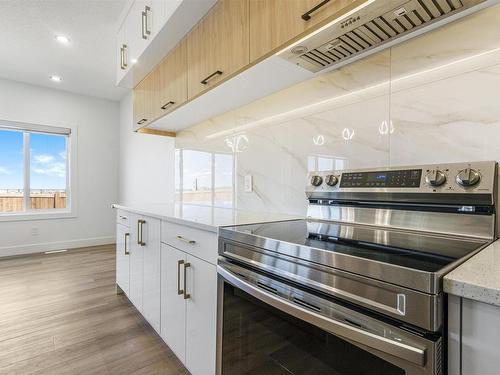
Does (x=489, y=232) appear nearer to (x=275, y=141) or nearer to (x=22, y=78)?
(x=275, y=141)

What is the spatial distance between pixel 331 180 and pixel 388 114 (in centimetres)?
36

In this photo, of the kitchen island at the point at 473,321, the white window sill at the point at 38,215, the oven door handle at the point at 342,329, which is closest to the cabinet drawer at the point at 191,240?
the oven door handle at the point at 342,329

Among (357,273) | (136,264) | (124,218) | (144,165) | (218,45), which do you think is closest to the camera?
(357,273)

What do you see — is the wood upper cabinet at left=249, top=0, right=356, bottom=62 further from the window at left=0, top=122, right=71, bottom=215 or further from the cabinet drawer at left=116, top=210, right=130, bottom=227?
the window at left=0, top=122, right=71, bottom=215

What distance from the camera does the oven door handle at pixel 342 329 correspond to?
0.52m

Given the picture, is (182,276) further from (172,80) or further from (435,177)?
(172,80)

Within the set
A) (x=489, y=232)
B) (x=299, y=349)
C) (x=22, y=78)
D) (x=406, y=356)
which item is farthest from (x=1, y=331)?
(x=22, y=78)

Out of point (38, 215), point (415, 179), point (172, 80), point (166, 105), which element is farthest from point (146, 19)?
point (38, 215)

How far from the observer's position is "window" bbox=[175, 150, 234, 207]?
6.79 ft

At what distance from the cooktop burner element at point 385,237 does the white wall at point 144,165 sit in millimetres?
2151

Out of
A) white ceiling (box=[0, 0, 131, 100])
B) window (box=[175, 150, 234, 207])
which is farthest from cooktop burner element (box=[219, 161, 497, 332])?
white ceiling (box=[0, 0, 131, 100])

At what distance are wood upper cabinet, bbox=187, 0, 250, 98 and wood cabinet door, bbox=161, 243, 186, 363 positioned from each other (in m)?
0.94

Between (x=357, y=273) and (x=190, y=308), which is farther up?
(x=357, y=273)

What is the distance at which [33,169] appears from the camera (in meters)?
4.07
